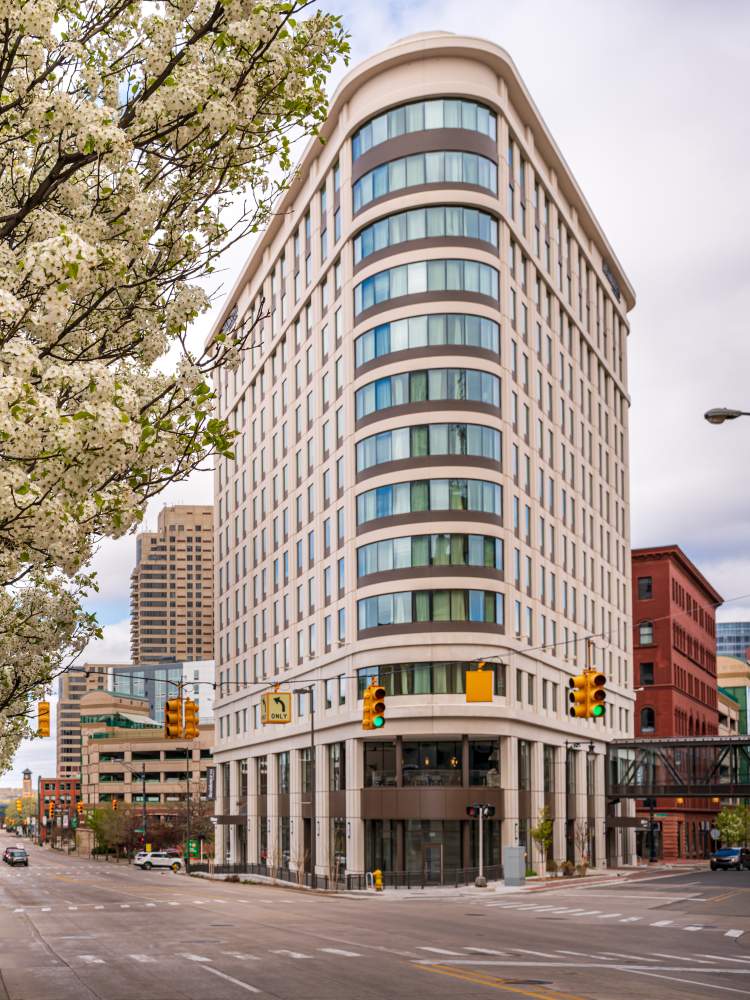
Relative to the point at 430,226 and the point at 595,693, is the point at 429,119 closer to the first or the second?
the point at 430,226

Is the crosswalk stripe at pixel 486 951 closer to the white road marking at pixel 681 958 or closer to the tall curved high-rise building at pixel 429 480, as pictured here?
the white road marking at pixel 681 958

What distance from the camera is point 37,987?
22.1 metres

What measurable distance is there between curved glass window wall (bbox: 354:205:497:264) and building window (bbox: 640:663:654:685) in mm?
66286

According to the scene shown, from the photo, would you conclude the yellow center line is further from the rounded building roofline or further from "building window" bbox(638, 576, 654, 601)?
"building window" bbox(638, 576, 654, 601)

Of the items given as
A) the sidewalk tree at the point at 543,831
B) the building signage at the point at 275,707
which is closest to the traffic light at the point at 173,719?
the building signage at the point at 275,707

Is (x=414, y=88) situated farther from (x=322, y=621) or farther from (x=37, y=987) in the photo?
(x=37, y=987)

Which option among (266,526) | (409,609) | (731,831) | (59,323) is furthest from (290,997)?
(731,831)

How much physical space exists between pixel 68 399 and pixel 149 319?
8.16ft

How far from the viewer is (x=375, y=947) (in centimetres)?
2909

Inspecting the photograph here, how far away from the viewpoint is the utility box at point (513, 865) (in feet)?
202

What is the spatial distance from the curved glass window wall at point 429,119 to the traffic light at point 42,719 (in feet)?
139

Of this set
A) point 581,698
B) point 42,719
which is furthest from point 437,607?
point 581,698

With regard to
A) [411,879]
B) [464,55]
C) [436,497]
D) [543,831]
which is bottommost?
[411,879]

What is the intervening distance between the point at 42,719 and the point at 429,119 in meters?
43.3
